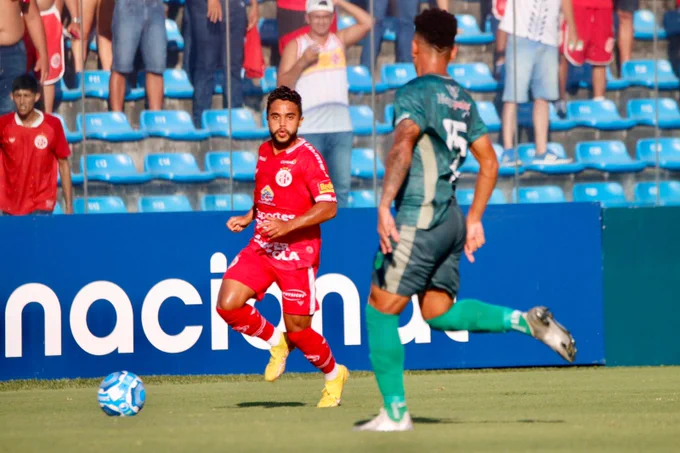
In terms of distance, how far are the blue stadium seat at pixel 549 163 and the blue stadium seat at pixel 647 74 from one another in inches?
60.7

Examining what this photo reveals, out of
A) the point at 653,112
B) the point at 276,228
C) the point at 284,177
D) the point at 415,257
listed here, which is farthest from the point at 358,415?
the point at 653,112

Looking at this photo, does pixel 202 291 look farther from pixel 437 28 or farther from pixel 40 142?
pixel 437 28

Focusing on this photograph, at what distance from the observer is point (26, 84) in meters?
13.4

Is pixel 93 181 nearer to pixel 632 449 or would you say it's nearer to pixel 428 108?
pixel 428 108

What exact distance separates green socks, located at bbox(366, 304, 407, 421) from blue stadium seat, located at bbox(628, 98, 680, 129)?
34.0 feet

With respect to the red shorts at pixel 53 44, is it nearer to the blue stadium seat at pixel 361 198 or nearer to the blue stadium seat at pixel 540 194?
the blue stadium seat at pixel 361 198

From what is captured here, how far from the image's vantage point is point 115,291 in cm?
993

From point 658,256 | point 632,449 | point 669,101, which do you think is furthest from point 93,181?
point 632,449

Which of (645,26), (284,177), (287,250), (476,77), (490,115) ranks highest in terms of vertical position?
(645,26)

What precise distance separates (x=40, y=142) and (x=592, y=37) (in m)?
7.11

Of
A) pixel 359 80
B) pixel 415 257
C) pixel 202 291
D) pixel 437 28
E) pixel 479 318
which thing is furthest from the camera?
pixel 359 80

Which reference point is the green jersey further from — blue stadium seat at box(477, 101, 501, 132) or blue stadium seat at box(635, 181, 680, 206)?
blue stadium seat at box(635, 181, 680, 206)

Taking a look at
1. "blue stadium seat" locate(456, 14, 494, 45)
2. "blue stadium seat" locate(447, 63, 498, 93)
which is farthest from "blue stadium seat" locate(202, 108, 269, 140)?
"blue stadium seat" locate(456, 14, 494, 45)

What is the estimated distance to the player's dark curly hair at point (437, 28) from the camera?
5.34m
